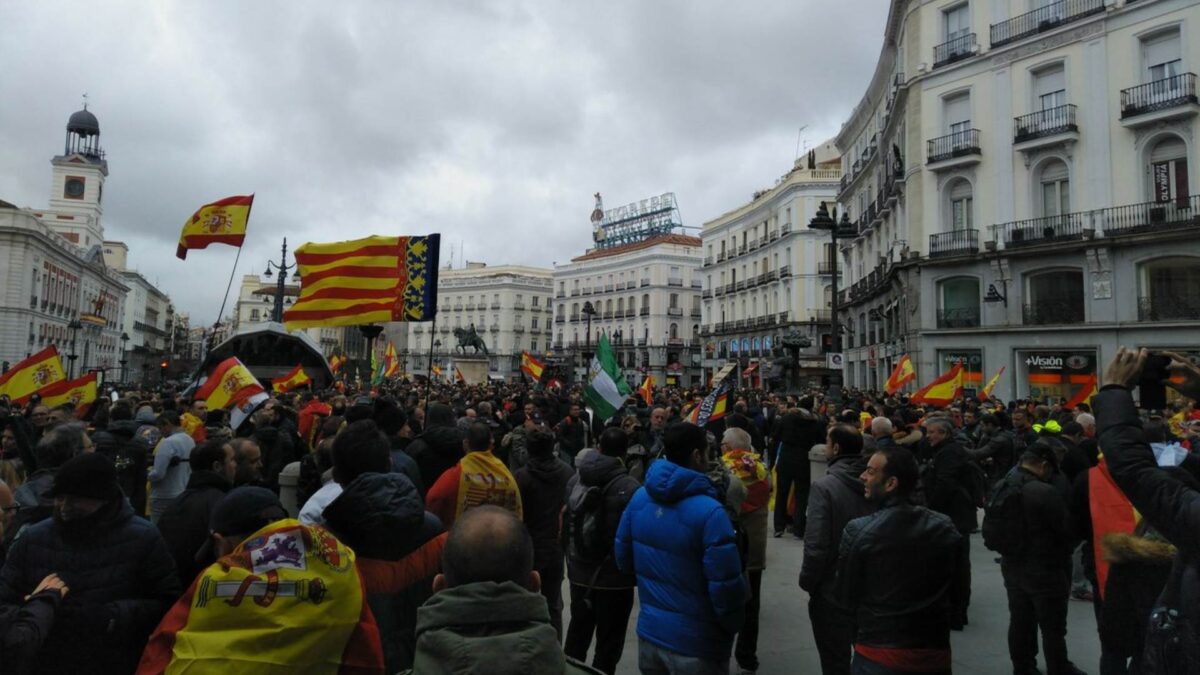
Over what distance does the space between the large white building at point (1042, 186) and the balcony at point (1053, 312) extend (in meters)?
0.06

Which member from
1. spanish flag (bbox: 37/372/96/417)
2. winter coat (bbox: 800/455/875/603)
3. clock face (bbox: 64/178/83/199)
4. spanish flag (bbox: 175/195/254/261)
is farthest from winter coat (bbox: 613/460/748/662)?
clock face (bbox: 64/178/83/199)

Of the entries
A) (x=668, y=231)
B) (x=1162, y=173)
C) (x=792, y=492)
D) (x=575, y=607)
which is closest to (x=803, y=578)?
(x=575, y=607)

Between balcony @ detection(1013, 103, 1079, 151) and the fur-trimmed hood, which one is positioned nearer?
the fur-trimmed hood

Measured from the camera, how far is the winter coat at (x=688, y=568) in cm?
331

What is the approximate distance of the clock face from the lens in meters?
73.8

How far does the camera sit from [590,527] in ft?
14.5

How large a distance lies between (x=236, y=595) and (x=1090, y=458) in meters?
6.66

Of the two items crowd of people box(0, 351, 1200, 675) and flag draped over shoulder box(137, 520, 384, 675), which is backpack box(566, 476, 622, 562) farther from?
flag draped over shoulder box(137, 520, 384, 675)

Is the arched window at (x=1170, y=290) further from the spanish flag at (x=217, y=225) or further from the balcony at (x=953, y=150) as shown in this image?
the spanish flag at (x=217, y=225)

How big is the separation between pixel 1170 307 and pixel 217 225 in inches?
1042

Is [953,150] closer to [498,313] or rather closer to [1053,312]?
[1053,312]

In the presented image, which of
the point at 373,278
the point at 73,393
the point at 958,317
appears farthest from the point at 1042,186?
the point at 73,393

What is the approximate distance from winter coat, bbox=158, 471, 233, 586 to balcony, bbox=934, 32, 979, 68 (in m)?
30.1

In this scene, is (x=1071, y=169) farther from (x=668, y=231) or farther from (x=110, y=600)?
(x=668, y=231)
